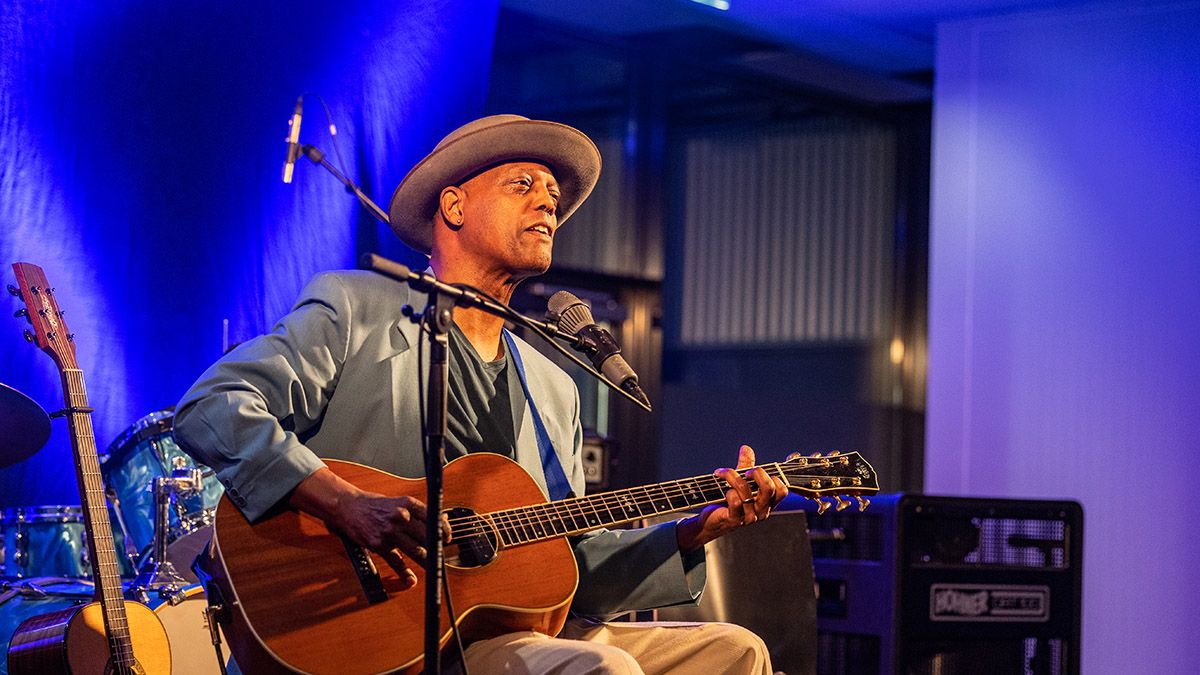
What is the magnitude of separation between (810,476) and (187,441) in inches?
52.1

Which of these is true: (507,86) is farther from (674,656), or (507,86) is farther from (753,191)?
Answer: (674,656)

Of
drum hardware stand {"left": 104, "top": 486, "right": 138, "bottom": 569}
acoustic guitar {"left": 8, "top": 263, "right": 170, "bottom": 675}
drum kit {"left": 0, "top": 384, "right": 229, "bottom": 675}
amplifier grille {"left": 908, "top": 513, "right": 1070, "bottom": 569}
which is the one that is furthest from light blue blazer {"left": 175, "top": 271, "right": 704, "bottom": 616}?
amplifier grille {"left": 908, "top": 513, "right": 1070, "bottom": 569}

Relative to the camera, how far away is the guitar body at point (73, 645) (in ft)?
10.7

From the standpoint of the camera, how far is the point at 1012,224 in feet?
22.6

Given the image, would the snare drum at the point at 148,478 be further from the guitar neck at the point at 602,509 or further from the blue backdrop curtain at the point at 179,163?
the guitar neck at the point at 602,509

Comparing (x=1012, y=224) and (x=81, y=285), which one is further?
(x=1012, y=224)

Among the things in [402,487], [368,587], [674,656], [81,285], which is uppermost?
[81,285]

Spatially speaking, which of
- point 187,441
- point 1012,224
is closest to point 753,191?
point 1012,224

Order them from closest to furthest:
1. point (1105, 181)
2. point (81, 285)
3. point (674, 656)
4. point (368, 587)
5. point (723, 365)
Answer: point (368, 587), point (674, 656), point (81, 285), point (1105, 181), point (723, 365)

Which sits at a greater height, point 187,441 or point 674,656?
point 187,441

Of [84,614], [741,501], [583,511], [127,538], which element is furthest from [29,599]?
[741,501]

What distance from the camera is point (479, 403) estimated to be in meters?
3.07

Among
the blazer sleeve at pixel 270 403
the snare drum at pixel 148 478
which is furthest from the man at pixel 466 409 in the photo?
the snare drum at pixel 148 478

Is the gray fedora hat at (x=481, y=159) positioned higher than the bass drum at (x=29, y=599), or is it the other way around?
the gray fedora hat at (x=481, y=159)
